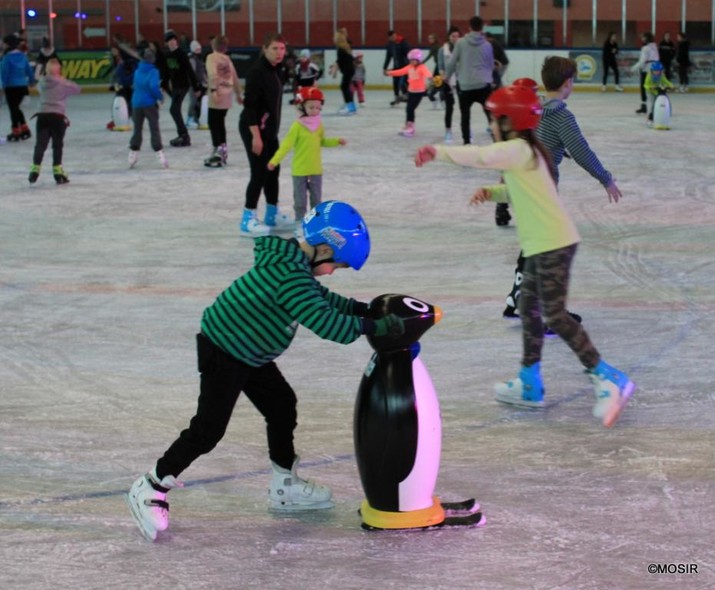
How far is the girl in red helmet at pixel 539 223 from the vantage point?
5.46 meters

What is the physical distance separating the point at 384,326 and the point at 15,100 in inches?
584

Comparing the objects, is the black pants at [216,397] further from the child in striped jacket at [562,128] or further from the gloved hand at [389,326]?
the child in striped jacket at [562,128]

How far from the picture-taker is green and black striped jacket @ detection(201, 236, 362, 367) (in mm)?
4090

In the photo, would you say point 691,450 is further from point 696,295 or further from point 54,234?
point 54,234

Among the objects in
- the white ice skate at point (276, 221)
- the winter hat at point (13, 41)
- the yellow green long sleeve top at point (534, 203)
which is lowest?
the white ice skate at point (276, 221)

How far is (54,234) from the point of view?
1077 centimetres

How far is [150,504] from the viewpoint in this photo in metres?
4.30

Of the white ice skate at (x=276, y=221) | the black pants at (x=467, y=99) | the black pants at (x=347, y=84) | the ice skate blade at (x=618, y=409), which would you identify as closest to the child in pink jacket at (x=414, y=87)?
the black pants at (x=467, y=99)

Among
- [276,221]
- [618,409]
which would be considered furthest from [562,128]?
[276,221]

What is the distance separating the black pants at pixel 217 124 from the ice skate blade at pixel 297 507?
10.1 metres

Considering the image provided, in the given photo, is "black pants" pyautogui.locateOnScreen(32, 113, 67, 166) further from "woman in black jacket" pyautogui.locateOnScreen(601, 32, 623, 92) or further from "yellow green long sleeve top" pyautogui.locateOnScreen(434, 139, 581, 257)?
"woman in black jacket" pyautogui.locateOnScreen(601, 32, 623, 92)

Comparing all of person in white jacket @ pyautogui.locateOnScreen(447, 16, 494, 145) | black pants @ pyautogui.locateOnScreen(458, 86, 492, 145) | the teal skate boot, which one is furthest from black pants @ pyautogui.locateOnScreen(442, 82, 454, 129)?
the teal skate boot

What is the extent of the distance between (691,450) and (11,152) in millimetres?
13266

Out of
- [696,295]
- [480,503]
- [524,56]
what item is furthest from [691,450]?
[524,56]
